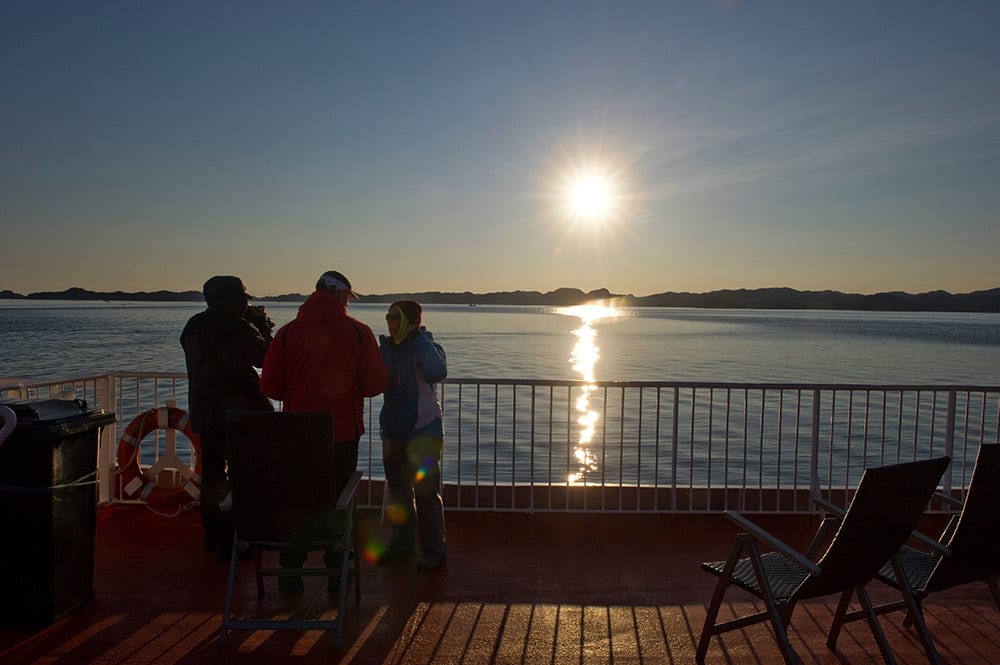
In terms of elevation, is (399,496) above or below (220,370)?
below

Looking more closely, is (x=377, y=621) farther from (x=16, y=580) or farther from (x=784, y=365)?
(x=784, y=365)

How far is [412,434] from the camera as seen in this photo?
4.62 meters

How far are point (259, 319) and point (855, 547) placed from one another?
3635 mm

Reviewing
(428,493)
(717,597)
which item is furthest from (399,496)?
(717,597)

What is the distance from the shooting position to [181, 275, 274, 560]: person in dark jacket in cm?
461

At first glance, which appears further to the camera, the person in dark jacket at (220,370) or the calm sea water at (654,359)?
the calm sea water at (654,359)

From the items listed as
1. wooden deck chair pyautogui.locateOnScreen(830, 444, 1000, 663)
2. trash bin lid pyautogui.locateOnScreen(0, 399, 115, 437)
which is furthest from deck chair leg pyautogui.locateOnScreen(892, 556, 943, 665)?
trash bin lid pyautogui.locateOnScreen(0, 399, 115, 437)

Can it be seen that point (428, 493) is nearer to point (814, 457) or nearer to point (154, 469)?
point (154, 469)

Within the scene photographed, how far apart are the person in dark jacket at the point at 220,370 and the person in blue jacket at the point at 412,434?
86cm

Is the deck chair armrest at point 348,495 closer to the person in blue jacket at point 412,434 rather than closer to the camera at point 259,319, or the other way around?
the person in blue jacket at point 412,434

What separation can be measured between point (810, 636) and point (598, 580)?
127 centimetres

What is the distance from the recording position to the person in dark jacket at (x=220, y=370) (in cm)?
461

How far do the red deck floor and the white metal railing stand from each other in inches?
28.5

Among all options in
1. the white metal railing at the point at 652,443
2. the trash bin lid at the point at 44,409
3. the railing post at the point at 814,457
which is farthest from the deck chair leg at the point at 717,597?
the trash bin lid at the point at 44,409
